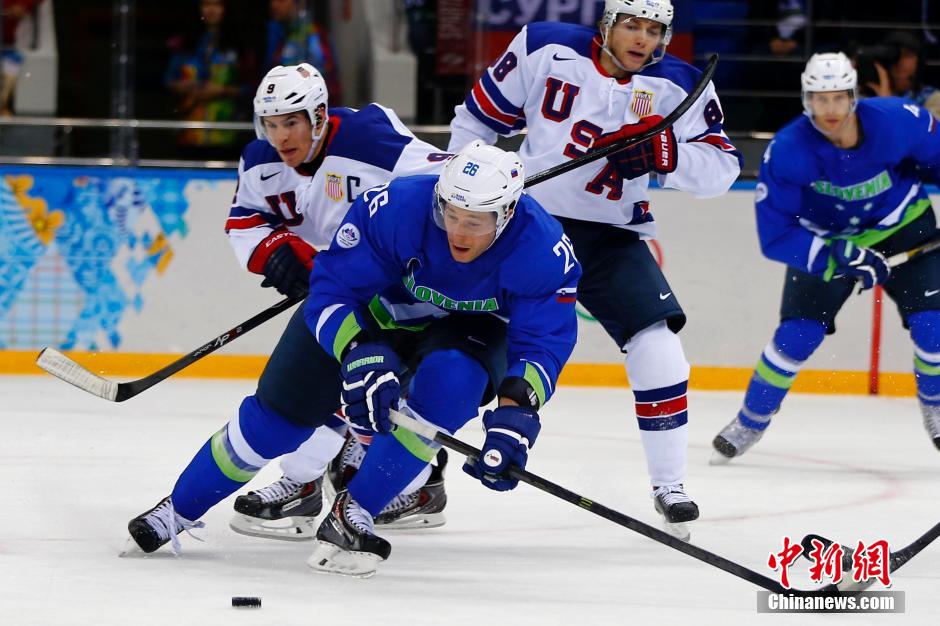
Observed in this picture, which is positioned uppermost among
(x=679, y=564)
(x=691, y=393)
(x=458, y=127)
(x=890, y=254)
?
(x=458, y=127)

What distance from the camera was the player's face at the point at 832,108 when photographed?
14.6 feet

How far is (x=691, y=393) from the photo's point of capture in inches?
237

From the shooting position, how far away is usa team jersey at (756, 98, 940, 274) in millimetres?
4508

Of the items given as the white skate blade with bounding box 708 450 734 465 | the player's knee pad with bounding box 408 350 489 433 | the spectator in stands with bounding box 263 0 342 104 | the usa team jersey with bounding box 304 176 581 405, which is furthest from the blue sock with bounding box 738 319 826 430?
the spectator in stands with bounding box 263 0 342 104

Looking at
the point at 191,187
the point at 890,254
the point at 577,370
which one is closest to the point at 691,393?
the point at 577,370

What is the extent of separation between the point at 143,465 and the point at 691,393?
2581 mm

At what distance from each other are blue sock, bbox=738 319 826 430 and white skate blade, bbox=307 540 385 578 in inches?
77.6

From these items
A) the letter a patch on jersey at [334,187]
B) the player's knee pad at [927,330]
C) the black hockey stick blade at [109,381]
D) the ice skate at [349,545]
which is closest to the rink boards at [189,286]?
the player's knee pad at [927,330]

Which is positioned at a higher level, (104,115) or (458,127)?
(458,127)

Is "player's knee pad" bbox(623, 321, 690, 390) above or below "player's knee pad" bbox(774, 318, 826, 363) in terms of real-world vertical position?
above

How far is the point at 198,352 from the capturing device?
11.3ft

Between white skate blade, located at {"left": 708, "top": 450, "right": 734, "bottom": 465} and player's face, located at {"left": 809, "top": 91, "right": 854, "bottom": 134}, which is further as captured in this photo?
white skate blade, located at {"left": 708, "top": 450, "right": 734, "bottom": 465}

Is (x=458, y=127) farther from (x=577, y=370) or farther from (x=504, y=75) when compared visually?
(x=577, y=370)

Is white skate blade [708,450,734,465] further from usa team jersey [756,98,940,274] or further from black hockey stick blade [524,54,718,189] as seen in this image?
black hockey stick blade [524,54,718,189]
